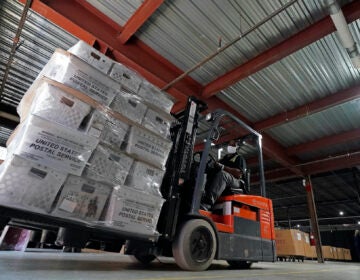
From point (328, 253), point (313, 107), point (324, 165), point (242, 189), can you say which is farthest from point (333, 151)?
point (328, 253)

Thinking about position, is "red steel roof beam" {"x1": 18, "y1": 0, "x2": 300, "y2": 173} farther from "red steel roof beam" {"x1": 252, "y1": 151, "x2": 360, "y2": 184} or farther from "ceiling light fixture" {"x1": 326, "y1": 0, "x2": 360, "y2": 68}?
"red steel roof beam" {"x1": 252, "y1": 151, "x2": 360, "y2": 184}

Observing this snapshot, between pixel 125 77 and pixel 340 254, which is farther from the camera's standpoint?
pixel 340 254

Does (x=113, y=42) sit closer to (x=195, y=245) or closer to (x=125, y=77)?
(x=125, y=77)

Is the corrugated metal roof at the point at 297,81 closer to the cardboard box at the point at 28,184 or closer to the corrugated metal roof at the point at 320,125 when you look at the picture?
the corrugated metal roof at the point at 320,125

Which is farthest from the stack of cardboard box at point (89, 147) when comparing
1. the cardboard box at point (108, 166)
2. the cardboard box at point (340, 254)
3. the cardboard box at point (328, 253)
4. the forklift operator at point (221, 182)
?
the cardboard box at point (340, 254)

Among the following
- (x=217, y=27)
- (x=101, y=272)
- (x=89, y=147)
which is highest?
(x=217, y=27)

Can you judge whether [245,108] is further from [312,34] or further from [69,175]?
[69,175]

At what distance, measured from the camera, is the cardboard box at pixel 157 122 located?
124 inches

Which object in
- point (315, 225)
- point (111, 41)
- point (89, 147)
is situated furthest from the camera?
point (315, 225)

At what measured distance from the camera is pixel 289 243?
414 inches

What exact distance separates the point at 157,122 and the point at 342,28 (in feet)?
12.0

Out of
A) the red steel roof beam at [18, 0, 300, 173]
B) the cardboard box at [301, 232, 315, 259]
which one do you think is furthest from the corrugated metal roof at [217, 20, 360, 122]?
the cardboard box at [301, 232, 315, 259]

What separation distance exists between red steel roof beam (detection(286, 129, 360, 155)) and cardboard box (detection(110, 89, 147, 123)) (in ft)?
27.0

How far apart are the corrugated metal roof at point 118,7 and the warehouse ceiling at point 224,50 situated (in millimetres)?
20
